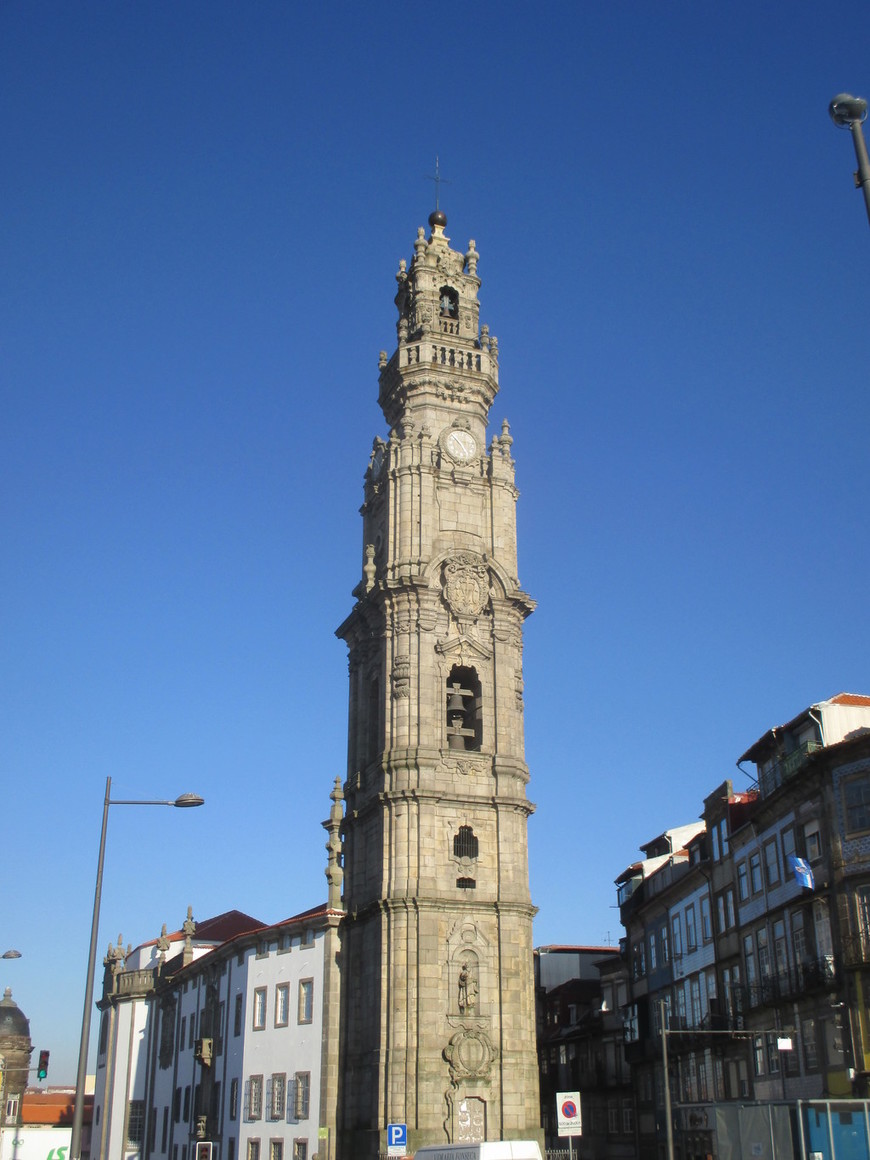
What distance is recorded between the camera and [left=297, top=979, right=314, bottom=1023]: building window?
51.7 meters

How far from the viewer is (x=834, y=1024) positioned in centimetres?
4075

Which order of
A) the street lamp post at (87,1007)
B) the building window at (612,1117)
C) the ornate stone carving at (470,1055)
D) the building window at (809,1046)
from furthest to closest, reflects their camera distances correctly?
the building window at (612,1117)
the ornate stone carving at (470,1055)
the building window at (809,1046)
the street lamp post at (87,1007)

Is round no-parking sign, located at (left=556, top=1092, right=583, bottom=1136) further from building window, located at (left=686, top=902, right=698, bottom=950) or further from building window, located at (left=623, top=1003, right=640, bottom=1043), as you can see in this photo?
building window, located at (left=623, top=1003, right=640, bottom=1043)

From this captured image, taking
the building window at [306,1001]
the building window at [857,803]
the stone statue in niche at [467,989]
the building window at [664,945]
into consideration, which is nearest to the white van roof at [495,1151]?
the stone statue in niche at [467,989]

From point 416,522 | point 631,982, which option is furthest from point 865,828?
point 631,982

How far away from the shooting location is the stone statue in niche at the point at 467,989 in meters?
47.2

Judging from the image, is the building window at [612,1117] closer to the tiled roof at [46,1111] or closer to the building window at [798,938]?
the building window at [798,938]

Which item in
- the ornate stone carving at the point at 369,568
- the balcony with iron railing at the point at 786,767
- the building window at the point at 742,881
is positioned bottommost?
the building window at the point at 742,881

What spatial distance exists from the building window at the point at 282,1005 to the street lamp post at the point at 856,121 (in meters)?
46.4

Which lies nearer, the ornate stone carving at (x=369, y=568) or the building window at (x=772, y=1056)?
the building window at (x=772, y=1056)

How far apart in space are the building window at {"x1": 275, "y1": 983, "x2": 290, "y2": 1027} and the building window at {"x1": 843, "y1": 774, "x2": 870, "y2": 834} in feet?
84.2

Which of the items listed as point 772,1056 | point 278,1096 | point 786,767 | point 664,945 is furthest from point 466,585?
point 278,1096

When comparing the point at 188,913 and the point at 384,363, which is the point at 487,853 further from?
the point at 188,913

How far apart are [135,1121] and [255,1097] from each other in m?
23.8
